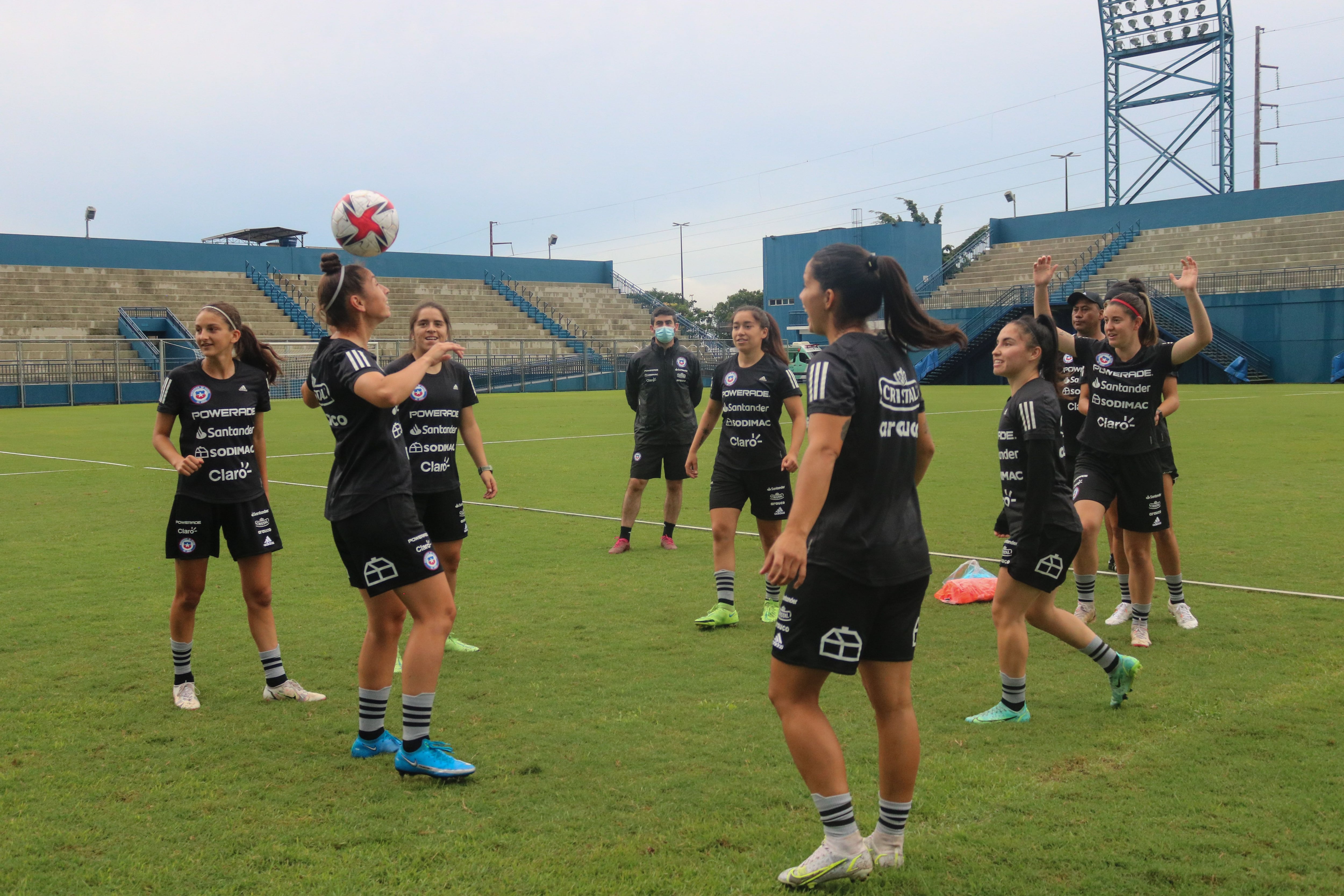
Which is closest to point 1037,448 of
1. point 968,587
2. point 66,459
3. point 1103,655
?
point 1103,655

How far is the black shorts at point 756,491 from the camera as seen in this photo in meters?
7.10

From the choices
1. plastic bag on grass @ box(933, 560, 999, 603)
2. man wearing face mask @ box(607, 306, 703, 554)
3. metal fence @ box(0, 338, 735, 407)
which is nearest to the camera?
plastic bag on grass @ box(933, 560, 999, 603)

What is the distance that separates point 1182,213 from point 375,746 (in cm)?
5068

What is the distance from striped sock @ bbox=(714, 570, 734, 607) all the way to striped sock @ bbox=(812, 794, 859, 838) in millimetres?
3481

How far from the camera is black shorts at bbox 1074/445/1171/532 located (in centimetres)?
625

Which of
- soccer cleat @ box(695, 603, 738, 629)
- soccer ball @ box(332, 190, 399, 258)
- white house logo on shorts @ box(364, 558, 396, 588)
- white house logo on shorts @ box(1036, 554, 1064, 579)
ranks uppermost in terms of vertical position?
soccer ball @ box(332, 190, 399, 258)

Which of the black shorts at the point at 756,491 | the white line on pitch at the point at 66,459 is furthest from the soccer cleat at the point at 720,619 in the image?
the white line on pitch at the point at 66,459

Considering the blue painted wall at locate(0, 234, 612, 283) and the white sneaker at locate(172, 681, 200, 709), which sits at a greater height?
the blue painted wall at locate(0, 234, 612, 283)

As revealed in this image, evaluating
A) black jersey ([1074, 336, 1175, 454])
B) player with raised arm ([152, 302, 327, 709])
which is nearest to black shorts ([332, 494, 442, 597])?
player with raised arm ([152, 302, 327, 709])

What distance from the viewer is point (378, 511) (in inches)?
167

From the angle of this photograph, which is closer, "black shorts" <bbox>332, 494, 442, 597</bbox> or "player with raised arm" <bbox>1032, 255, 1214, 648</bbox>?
"black shorts" <bbox>332, 494, 442, 597</bbox>

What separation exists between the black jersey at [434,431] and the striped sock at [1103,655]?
3.22 metres

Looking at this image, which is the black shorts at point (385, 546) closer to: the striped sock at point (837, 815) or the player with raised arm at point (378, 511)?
the player with raised arm at point (378, 511)

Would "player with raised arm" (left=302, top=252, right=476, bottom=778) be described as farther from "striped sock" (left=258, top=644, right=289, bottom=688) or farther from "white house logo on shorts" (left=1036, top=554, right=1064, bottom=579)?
"white house logo on shorts" (left=1036, top=554, right=1064, bottom=579)
